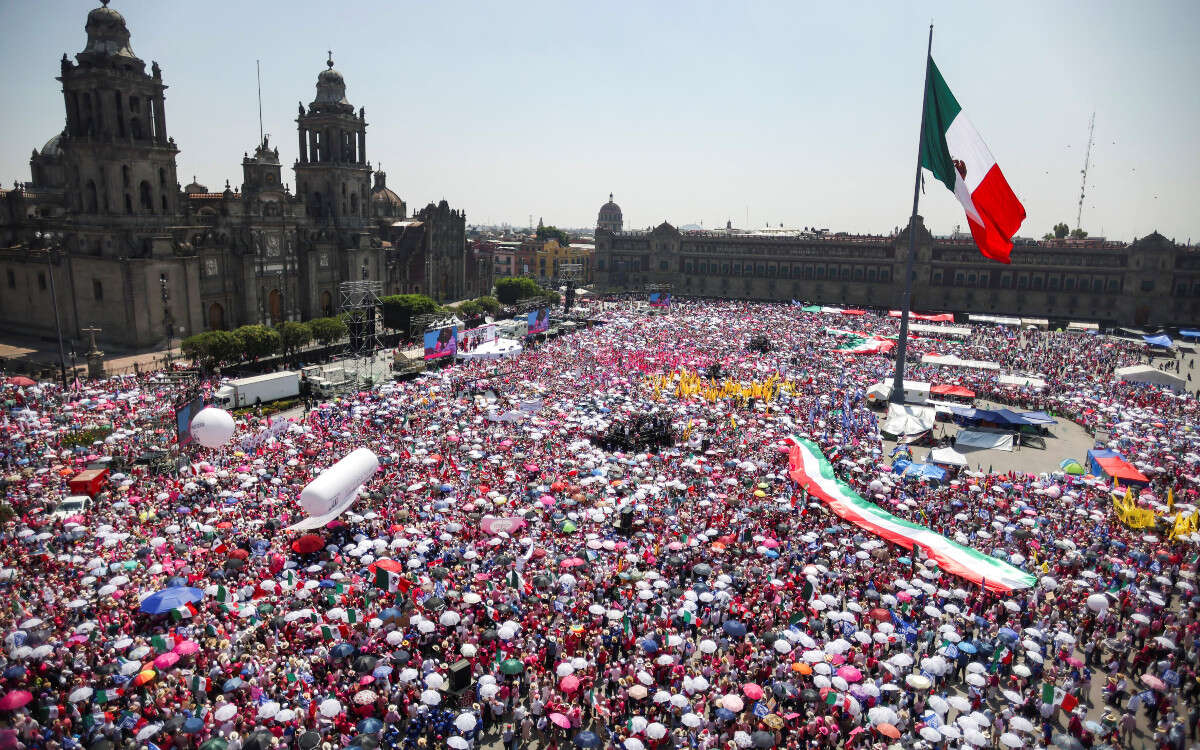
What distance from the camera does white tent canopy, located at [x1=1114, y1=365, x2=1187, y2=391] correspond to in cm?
4428

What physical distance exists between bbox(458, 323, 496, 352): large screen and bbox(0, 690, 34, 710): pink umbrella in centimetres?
3627

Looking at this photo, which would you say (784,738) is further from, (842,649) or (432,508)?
(432,508)

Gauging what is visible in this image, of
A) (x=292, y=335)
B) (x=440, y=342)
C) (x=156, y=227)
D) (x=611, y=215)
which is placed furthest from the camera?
(x=611, y=215)

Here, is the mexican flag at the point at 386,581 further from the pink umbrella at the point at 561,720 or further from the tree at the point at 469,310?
the tree at the point at 469,310

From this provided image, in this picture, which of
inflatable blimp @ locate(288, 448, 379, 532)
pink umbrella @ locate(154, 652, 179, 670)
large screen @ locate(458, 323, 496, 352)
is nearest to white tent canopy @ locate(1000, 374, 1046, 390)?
large screen @ locate(458, 323, 496, 352)

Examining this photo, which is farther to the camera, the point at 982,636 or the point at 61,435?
the point at 61,435

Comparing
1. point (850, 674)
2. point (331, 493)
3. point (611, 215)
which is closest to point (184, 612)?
point (331, 493)

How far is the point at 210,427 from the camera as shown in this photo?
28281mm

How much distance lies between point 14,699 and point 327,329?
133 ft

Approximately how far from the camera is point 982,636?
57.9 ft

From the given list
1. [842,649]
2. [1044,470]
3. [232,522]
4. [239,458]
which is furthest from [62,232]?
[1044,470]

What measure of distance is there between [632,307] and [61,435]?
62.1m

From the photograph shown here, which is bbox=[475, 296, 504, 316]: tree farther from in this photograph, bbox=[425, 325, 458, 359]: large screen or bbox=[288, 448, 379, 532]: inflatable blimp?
bbox=[288, 448, 379, 532]: inflatable blimp

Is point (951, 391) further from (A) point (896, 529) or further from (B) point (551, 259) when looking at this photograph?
(B) point (551, 259)
